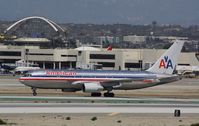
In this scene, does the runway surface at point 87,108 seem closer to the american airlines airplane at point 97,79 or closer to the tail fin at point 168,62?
the american airlines airplane at point 97,79

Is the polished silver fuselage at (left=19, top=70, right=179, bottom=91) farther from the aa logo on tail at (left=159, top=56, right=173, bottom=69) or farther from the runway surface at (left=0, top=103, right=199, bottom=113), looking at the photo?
the runway surface at (left=0, top=103, right=199, bottom=113)

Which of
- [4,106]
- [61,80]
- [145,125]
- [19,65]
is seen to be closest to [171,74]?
[61,80]

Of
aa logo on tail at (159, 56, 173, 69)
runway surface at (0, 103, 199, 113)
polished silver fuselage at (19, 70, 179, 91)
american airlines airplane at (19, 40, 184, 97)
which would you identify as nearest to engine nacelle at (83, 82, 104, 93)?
american airlines airplane at (19, 40, 184, 97)

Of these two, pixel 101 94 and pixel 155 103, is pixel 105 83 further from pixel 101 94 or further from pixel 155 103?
pixel 155 103

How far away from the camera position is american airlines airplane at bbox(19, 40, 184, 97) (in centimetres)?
7444

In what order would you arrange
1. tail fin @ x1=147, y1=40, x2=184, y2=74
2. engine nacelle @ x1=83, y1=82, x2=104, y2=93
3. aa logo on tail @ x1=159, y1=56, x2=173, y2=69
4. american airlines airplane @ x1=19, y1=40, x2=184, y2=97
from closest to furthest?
engine nacelle @ x1=83, y1=82, x2=104, y2=93
american airlines airplane @ x1=19, y1=40, x2=184, y2=97
tail fin @ x1=147, y1=40, x2=184, y2=74
aa logo on tail @ x1=159, y1=56, x2=173, y2=69

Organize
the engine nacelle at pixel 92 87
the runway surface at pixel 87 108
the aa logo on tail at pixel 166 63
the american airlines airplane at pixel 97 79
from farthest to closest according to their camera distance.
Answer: the aa logo on tail at pixel 166 63 < the american airlines airplane at pixel 97 79 < the engine nacelle at pixel 92 87 < the runway surface at pixel 87 108

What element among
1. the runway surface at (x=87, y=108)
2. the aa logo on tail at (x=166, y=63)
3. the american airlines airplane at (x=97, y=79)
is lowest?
the runway surface at (x=87, y=108)

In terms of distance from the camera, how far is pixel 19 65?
186 meters

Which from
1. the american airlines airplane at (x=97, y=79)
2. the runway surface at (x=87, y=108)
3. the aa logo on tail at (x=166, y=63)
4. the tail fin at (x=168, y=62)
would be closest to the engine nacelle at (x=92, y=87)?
the american airlines airplane at (x=97, y=79)

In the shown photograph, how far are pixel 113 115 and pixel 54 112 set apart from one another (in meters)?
4.82

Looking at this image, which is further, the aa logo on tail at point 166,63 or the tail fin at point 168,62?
the aa logo on tail at point 166,63

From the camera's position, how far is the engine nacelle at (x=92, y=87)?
74269 millimetres

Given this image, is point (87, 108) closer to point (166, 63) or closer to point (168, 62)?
point (166, 63)
